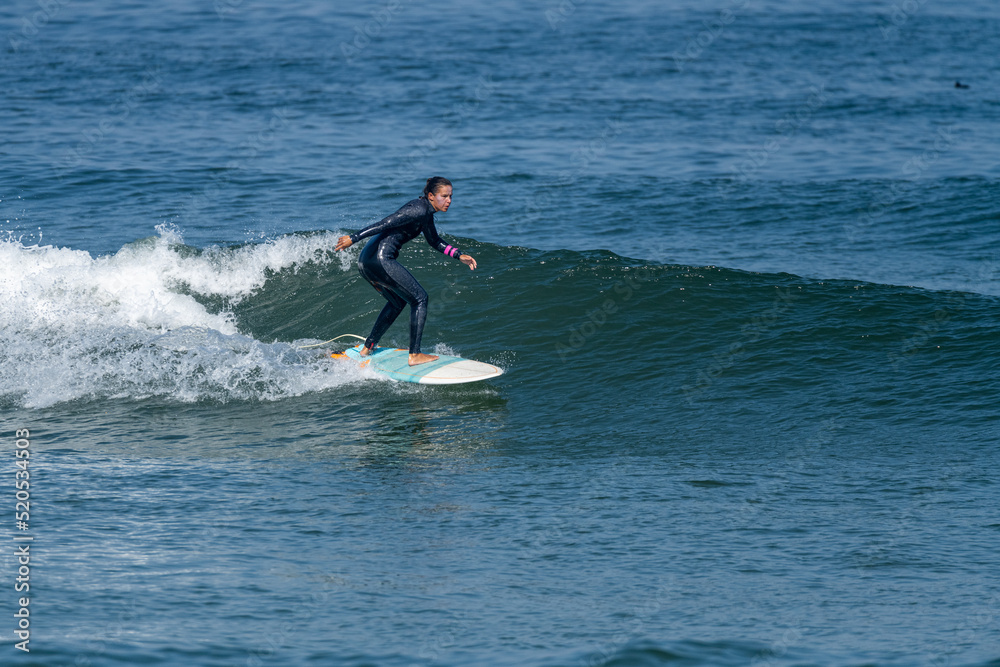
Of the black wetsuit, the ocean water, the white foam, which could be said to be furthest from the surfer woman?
the white foam

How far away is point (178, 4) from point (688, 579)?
131ft

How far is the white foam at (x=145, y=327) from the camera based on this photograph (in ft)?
34.5

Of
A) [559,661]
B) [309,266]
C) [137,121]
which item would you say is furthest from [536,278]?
[137,121]

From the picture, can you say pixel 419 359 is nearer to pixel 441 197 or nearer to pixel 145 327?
pixel 441 197

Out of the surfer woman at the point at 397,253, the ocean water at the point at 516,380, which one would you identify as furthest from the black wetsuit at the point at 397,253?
the ocean water at the point at 516,380

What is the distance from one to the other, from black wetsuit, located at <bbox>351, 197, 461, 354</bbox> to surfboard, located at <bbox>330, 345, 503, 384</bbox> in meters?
0.22

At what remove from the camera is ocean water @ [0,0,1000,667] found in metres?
5.86

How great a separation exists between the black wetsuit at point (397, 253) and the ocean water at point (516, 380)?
854 millimetres

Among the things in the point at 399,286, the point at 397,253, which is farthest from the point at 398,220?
the point at 399,286

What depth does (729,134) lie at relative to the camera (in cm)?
2177

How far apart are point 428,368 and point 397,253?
1.22 m

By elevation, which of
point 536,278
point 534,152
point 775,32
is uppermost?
point 775,32

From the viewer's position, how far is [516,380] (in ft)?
36.1

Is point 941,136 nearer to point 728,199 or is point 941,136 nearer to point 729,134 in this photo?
point 729,134
